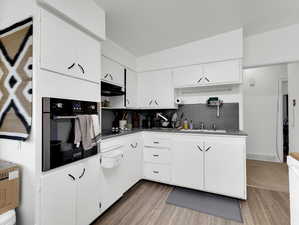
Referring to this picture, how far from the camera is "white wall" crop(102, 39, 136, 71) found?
7.11 ft

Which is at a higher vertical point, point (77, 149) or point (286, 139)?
point (77, 149)

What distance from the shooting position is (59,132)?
4.17 feet

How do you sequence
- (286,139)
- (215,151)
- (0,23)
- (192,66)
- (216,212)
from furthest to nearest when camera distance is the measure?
(286,139) → (192,66) → (215,151) → (216,212) → (0,23)

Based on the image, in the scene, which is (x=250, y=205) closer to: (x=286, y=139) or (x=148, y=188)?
(x=148, y=188)

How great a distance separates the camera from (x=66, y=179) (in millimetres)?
1307

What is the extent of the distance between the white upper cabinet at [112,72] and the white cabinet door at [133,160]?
3.05 feet

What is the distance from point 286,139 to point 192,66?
3552 millimetres

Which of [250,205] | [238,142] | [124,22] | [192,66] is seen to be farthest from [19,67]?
[250,205]

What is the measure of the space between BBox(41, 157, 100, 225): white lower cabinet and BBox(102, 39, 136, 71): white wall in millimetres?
1504

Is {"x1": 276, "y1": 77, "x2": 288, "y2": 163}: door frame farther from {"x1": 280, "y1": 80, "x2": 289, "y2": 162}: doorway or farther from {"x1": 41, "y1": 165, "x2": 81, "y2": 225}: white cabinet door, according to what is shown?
{"x1": 41, "y1": 165, "x2": 81, "y2": 225}: white cabinet door

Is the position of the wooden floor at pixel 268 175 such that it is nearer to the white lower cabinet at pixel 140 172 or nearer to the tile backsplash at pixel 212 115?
the white lower cabinet at pixel 140 172

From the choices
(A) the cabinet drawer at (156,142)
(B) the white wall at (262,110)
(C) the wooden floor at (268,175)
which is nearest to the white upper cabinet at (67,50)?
(A) the cabinet drawer at (156,142)

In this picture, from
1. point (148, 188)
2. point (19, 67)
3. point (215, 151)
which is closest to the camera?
point (19, 67)

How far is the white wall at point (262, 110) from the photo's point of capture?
12.4 ft
